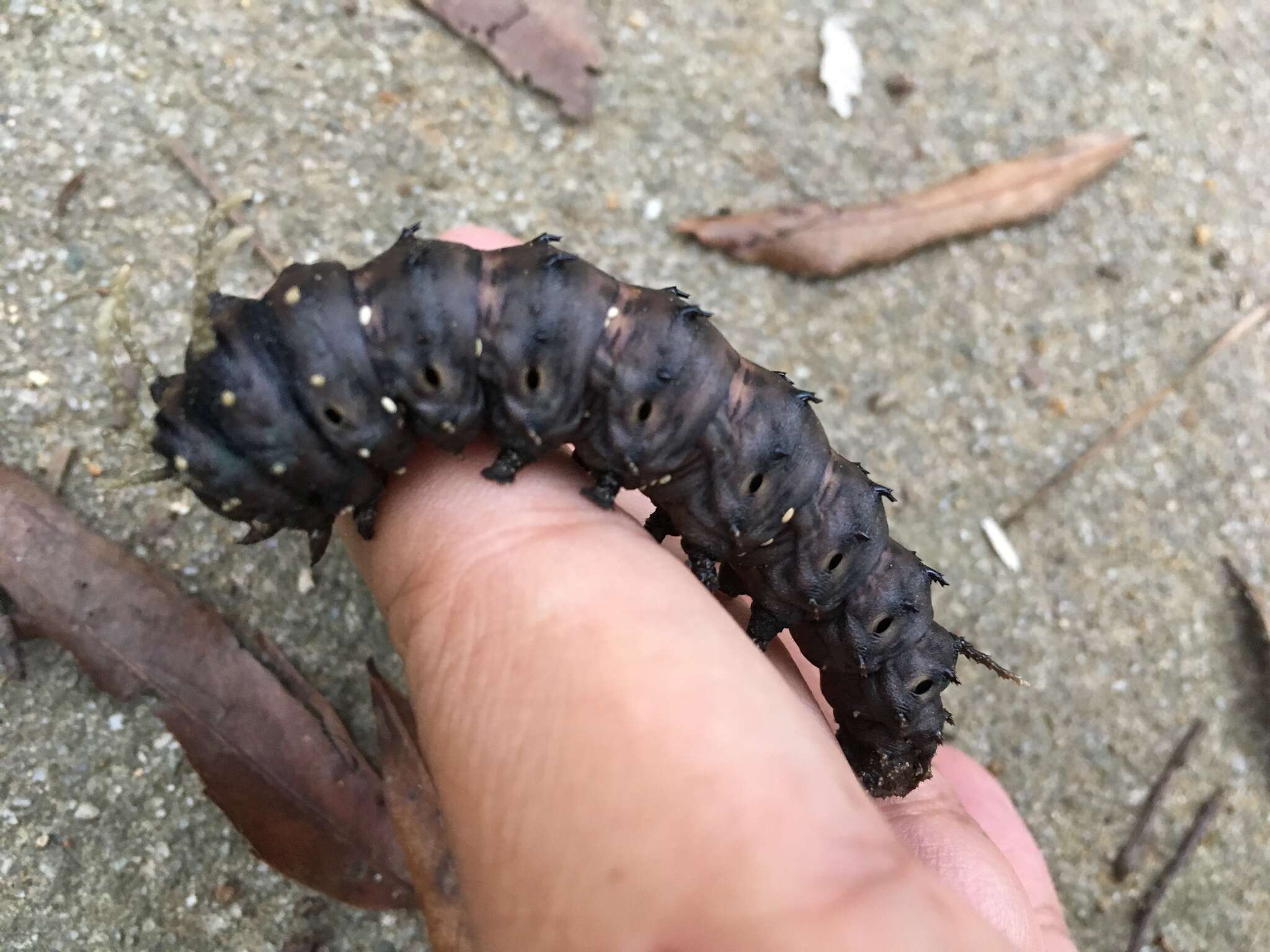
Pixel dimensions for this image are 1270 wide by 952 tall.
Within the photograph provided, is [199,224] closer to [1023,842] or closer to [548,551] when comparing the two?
[548,551]

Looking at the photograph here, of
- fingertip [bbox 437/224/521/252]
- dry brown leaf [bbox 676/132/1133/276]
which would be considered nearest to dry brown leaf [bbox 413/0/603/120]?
dry brown leaf [bbox 676/132/1133/276]


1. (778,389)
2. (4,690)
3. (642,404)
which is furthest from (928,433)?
(4,690)

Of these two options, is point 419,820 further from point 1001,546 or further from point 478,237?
point 1001,546

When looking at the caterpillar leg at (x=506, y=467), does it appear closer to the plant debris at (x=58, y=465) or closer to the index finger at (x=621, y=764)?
the index finger at (x=621, y=764)

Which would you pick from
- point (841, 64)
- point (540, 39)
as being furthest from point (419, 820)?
point (841, 64)

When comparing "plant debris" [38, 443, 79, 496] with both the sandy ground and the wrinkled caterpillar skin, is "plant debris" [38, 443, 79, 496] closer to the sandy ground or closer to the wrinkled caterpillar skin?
the sandy ground

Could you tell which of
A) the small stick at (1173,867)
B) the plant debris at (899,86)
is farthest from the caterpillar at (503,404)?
the plant debris at (899,86)
